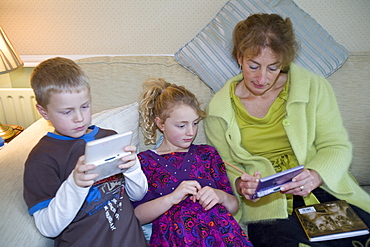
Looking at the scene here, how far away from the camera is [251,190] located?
125cm

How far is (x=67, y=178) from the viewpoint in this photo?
104 cm

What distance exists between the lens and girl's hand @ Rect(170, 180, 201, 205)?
1.23m

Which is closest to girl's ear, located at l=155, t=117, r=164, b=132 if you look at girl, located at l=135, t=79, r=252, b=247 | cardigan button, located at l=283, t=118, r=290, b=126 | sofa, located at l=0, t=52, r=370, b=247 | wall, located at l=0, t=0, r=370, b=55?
girl, located at l=135, t=79, r=252, b=247

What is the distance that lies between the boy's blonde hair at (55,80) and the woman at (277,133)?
665mm

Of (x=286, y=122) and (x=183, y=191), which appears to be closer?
(x=183, y=191)

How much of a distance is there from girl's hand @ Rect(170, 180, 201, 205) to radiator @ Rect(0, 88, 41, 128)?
54.2 inches

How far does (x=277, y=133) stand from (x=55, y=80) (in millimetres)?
962

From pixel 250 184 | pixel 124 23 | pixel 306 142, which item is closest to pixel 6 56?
pixel 124 23

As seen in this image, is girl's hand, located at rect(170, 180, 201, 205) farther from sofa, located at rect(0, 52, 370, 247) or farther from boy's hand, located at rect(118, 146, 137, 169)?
sofa, located at rect(0, 52, 370, 247)

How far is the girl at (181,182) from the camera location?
1.23m

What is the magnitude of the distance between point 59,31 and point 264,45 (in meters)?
1.36

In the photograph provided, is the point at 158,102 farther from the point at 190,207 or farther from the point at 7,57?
the point at 7,57

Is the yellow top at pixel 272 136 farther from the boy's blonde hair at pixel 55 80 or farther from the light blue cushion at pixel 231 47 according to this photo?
the boy's blonde hair at pixel 55 80

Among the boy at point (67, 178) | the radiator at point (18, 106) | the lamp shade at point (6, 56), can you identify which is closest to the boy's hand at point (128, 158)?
the boy at point (67, 178)
